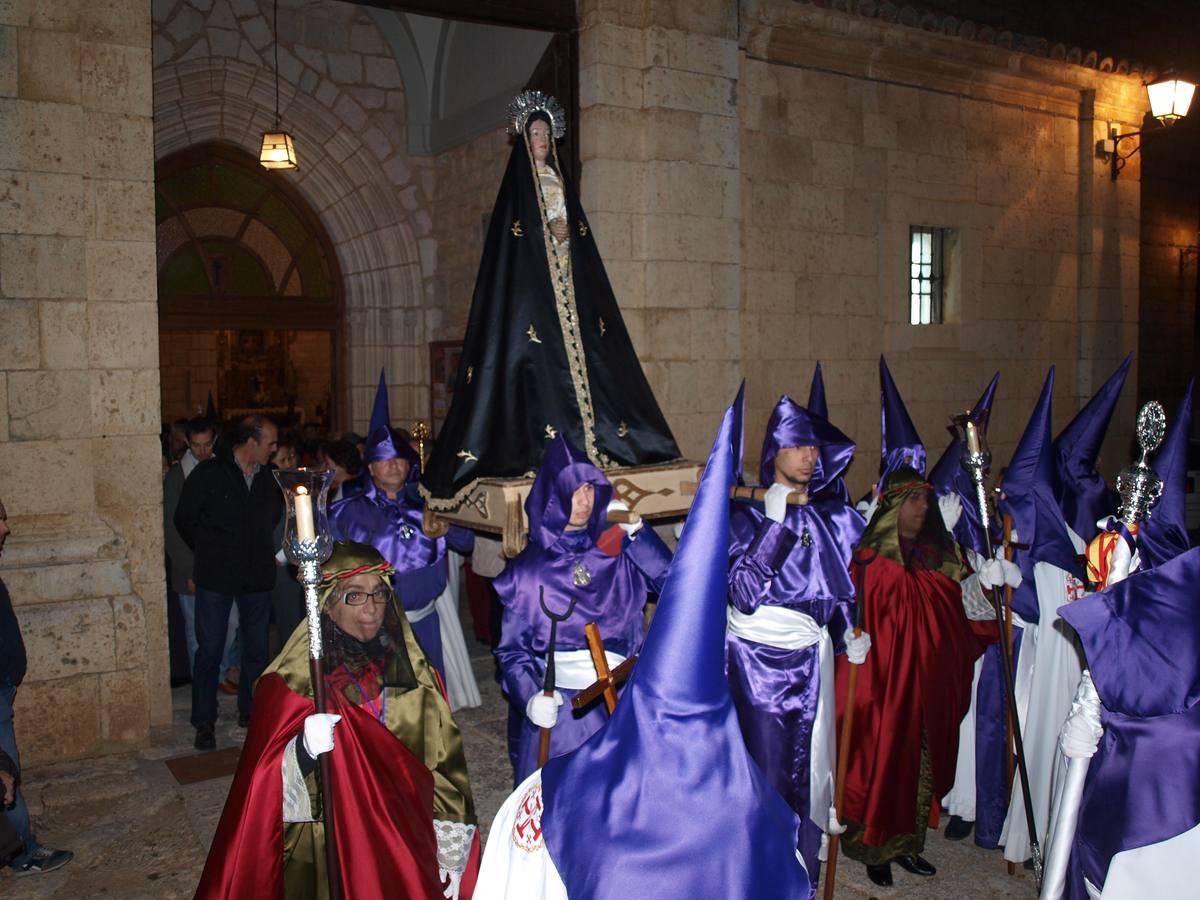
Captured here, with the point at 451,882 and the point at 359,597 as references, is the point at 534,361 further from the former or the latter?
the point at 451,882

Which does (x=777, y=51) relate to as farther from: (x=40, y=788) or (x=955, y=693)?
(x=40, y=788)

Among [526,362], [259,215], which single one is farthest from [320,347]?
[526,362]

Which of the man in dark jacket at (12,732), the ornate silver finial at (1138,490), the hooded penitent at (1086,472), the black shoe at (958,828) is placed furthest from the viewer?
the hooded penitent at (1086,472)

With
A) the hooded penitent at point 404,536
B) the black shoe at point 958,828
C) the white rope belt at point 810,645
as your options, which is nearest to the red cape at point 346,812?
the white rope belt at point 810,645

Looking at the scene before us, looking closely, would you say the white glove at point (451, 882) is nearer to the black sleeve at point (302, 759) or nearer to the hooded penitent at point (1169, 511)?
the black sleeve at point (302, 759)

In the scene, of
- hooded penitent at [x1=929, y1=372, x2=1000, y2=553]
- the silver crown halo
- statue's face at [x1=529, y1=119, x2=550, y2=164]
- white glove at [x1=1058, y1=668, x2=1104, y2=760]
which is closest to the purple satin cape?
white glove at [x1=1058, y1=668, x2=1104, y2=760]

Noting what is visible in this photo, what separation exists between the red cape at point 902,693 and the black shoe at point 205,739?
349 cm

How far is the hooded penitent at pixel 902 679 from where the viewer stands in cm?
479

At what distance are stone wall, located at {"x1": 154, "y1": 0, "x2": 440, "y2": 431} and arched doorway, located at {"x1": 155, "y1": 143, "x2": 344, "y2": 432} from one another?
265 millimetres

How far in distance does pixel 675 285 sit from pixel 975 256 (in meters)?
3.76

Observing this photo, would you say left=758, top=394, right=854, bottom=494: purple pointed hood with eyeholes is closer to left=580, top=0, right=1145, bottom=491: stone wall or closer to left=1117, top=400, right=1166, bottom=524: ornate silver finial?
left=1117, top=400, right=1166, bottom=524: ornate silver finial

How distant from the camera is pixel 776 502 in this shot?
4.49 m

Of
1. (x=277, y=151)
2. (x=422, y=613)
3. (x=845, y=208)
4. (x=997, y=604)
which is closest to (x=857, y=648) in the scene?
(x=997, y=604)

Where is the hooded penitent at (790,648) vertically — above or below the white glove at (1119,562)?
below
